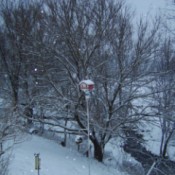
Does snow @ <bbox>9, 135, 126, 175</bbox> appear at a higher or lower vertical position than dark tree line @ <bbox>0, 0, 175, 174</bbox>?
lower

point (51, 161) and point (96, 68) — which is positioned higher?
point (96, 68)

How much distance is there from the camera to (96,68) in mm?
15875

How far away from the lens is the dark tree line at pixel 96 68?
15664 millimetres

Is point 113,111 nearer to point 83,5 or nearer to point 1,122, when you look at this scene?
point 83,5

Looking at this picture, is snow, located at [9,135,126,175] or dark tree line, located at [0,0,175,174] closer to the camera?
snow, located at [9,135,126,175]

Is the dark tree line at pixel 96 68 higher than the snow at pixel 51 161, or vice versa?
the dark tree line at pixel 96 68

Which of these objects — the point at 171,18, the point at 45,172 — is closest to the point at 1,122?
the point at 45,172

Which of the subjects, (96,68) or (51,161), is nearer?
(51,161)

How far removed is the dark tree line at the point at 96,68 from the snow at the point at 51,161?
1.00 metres

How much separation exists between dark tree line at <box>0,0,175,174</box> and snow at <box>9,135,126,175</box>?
100cm

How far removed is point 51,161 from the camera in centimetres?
1354

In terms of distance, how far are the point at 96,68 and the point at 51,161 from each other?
4.56 meters

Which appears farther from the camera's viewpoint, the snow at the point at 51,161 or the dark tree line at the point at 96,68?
the dark tree line at the point at 96,68

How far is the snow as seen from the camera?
468 inches
